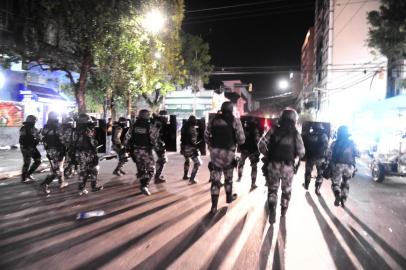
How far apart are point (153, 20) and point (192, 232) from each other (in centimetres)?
1115

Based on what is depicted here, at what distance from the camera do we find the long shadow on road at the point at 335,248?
4.92 metres

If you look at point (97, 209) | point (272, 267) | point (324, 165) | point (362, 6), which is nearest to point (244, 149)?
point (324, 165)

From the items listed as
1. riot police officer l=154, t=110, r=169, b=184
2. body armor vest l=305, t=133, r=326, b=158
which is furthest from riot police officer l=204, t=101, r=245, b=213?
riot police officer l=154, t=110, r=169, b=184

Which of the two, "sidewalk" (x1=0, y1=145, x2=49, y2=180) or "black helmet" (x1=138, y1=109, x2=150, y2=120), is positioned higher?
"black helmet" (x1=138, y1=109, x2=150, y2=120)

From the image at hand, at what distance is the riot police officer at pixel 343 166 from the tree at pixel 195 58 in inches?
1151

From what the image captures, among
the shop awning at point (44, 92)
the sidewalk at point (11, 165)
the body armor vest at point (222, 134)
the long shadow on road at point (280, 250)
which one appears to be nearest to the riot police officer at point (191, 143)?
the body armor vest at point (222, 134)

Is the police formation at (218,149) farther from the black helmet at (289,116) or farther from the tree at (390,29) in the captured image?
the tree at (390,29)

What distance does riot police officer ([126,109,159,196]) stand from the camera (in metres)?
8.95

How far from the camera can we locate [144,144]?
8953 millimetres

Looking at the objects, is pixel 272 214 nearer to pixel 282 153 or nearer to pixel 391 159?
pixel 282 153

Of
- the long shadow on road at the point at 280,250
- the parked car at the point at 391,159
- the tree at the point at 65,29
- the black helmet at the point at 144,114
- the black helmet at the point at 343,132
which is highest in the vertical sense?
the tree at the point at 65,29

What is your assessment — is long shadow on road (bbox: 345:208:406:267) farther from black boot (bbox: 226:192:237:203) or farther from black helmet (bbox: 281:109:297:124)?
black boot (bbox: 226:192:237:203)

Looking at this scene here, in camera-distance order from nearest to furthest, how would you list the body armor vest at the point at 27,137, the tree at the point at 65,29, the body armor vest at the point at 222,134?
the body armor vest at the point at 222,134 < the body armor vest at the point at 27,137 < the tree at the point at 65,29

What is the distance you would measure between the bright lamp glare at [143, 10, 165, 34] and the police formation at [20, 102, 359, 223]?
467 cm
